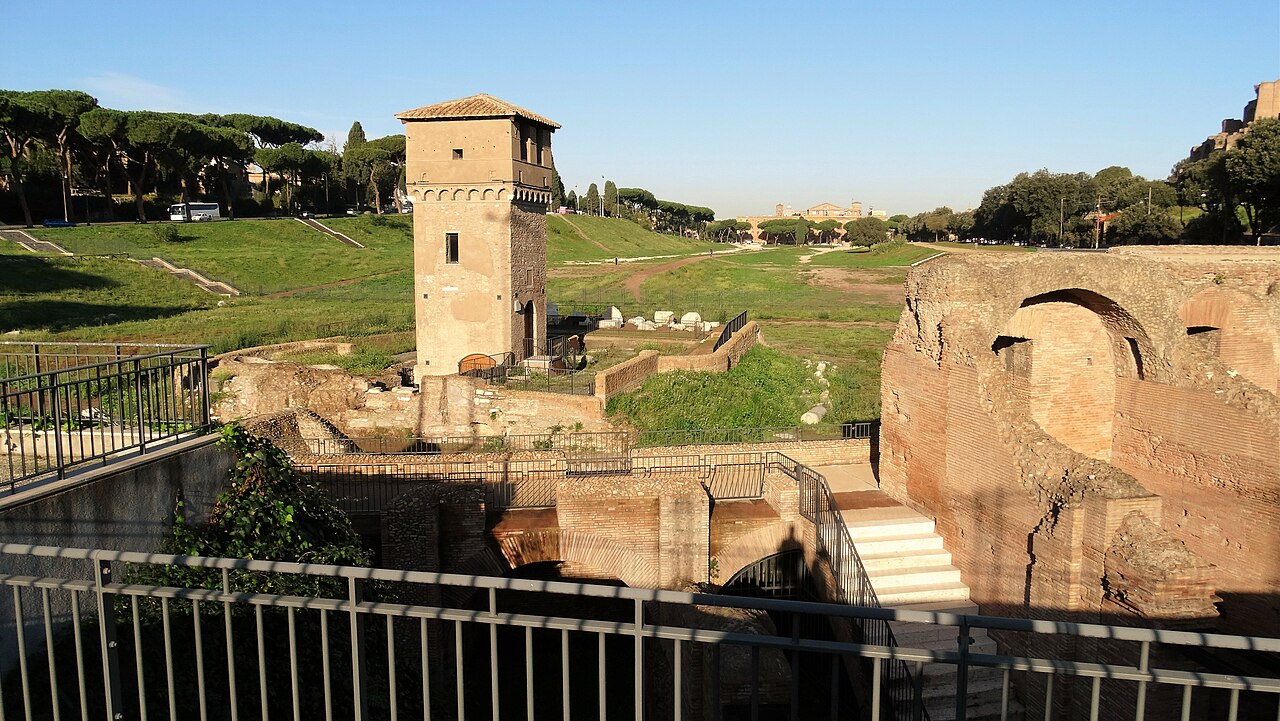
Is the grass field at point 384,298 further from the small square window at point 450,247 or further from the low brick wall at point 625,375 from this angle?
the small square window at point 450,247

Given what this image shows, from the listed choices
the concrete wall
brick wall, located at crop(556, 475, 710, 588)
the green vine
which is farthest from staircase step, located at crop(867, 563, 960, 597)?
the concrete wall

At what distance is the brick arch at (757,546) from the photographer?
13.0 metres

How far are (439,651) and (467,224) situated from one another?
16.1m

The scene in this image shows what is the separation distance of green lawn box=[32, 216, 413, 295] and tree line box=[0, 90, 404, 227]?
4.75 metres

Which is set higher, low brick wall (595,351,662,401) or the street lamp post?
the street lamp post

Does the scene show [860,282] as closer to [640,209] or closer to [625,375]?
[625,375]

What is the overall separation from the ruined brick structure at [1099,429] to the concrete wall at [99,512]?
9171 millimetres

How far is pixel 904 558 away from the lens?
11.7m

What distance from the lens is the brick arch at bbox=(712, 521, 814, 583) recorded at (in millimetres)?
12953

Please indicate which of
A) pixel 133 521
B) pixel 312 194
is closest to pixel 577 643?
pixel 133 521

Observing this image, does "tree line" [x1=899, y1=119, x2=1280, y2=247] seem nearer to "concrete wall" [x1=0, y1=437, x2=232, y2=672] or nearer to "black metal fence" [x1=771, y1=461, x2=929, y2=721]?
"black metal fence" [x1=771, y1=461, x2=929, y2=721]

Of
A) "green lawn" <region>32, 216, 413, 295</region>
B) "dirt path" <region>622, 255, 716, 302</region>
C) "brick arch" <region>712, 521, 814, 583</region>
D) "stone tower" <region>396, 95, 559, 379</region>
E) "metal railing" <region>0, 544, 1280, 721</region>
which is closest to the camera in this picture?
"metal railing" <region>0, 544, 1280, 721</region>

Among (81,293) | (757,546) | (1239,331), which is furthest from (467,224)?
(81,293)

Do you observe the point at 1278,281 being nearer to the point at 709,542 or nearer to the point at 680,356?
the point at 709,542
